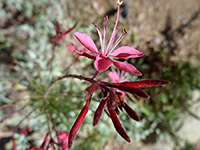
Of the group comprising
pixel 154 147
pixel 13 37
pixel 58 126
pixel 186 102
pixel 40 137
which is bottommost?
pixel 154 147

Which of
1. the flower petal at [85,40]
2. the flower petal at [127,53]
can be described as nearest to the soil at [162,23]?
the flower petal at [127,53]

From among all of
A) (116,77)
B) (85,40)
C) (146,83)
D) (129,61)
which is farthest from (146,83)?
(129,61)

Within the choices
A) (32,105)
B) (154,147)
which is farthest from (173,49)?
(32,105)

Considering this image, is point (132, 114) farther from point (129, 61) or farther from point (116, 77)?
point (129, 61)

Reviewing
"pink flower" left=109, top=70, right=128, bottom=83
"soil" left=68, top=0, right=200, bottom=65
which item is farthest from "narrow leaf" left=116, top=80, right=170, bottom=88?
"soil" left=68, top=0, right=200, bottom=65

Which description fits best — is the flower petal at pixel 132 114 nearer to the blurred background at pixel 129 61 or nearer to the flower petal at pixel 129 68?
the flower petal at pixel 129 68

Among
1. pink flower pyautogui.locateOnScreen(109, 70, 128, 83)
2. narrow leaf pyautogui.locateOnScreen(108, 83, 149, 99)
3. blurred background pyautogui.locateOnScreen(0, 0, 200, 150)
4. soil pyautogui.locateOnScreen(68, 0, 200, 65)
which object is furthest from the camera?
soil pyautogui.locateOnScreen(68, 0, 200, 65)

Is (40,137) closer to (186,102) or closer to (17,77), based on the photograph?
(17,77)

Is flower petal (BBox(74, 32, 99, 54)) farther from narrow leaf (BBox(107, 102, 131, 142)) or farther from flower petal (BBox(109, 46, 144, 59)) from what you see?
narrow leaf (BBox(107, 102, 131, 142))
